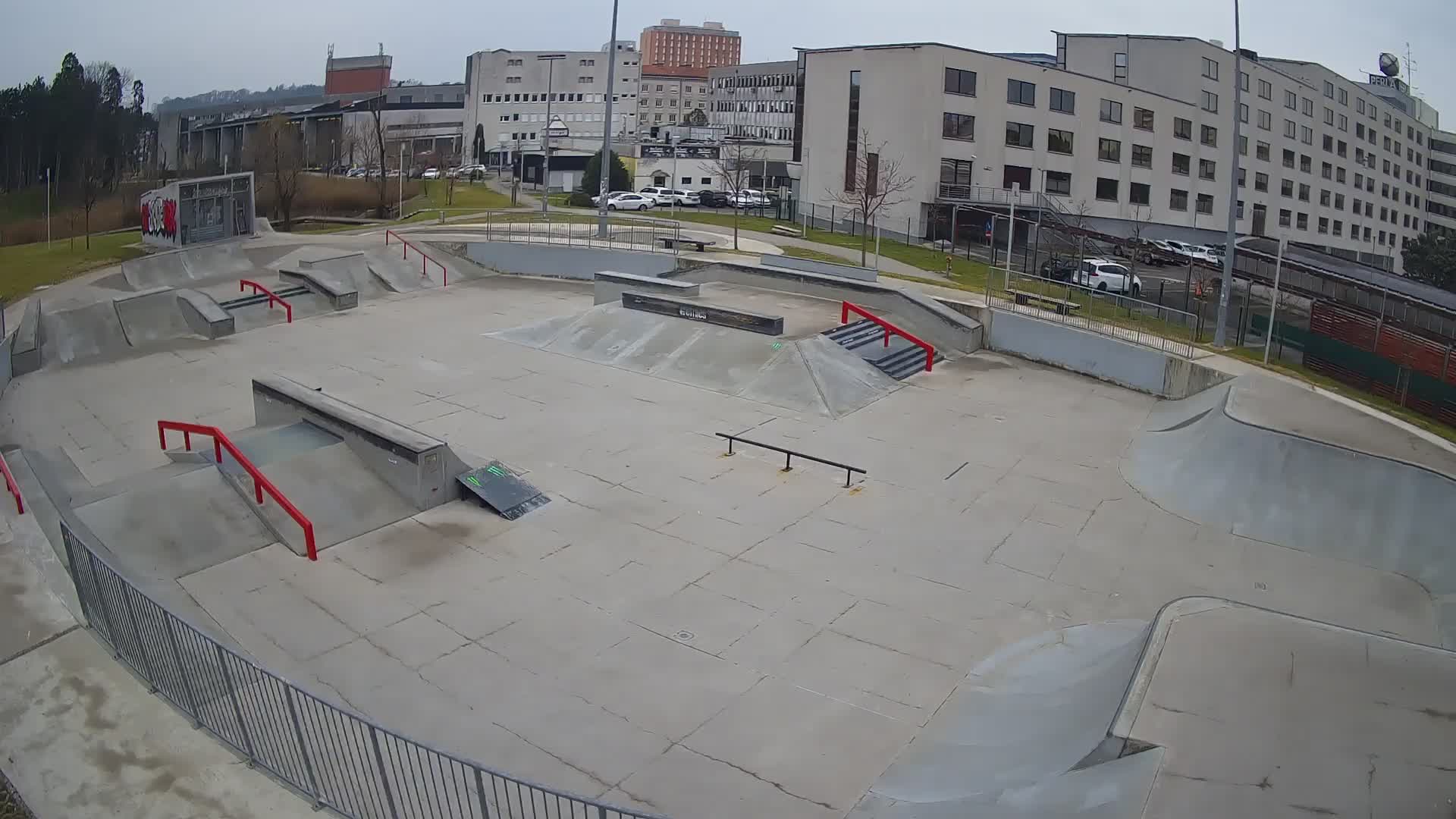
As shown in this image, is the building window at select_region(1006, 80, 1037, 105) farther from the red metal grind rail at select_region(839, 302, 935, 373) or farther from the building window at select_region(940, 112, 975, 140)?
the red metal grind rail at select_region(839, 302, 935, 373)

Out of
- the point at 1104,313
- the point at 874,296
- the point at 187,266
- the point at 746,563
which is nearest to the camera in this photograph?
the point at 746,563

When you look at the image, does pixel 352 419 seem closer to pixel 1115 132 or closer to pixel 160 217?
pixel 160 217

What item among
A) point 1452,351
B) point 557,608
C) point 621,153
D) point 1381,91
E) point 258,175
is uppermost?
point 1381,91

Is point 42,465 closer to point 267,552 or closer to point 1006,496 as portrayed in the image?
point 267,552

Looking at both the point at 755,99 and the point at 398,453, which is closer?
the point at 398,453

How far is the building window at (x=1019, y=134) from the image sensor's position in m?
49.9

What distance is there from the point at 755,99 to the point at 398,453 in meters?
120

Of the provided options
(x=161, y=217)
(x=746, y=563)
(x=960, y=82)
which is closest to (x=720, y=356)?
(x=746, y=563)

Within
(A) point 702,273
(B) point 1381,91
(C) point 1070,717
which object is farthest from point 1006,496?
(B) point 1381,91

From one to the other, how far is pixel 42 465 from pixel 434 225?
1176 inches

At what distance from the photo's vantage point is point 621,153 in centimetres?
8644

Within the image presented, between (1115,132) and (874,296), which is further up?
(1115,132)

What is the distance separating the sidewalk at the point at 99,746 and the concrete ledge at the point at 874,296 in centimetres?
2149

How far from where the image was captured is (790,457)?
18203 mm
